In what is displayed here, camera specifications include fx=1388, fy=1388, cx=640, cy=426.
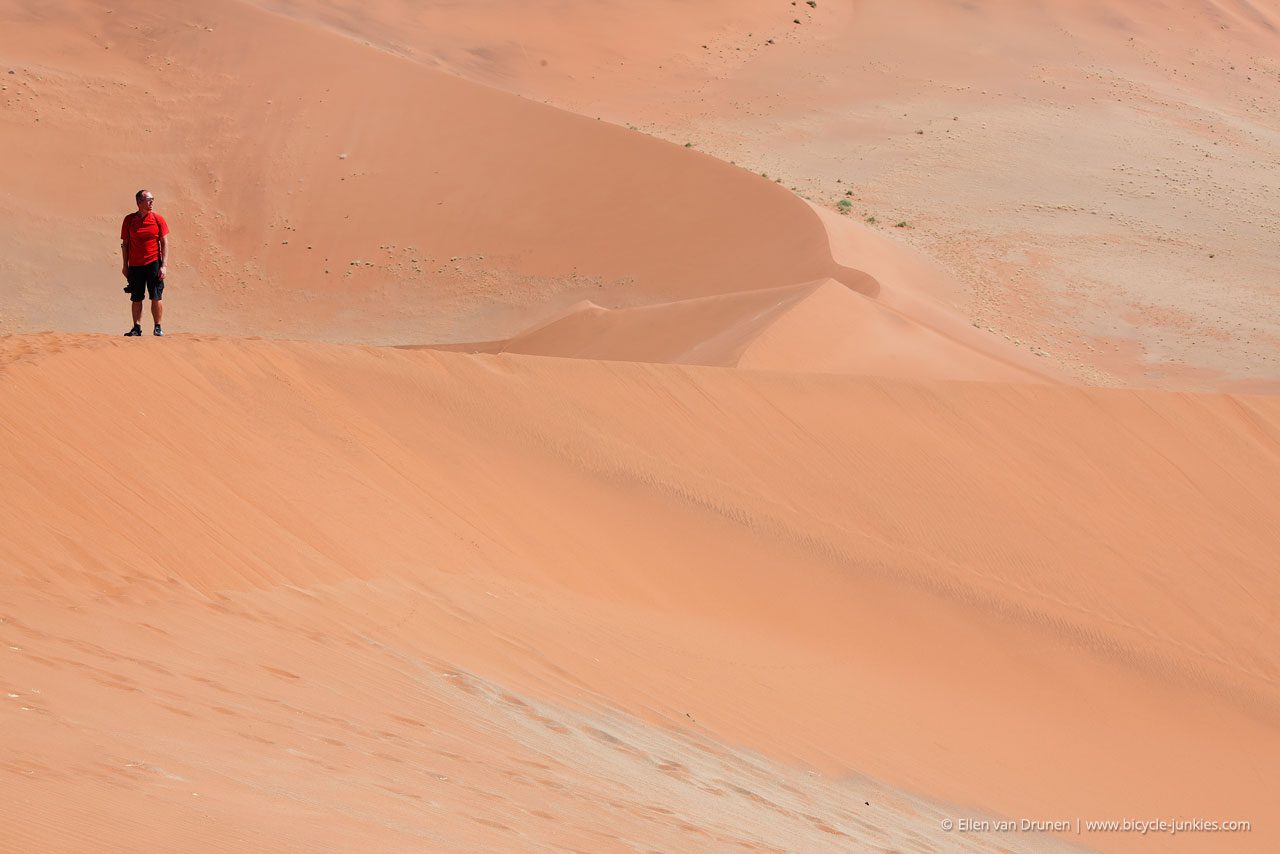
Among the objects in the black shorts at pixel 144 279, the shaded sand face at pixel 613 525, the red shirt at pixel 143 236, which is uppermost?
the red shirt at pixel 143 236

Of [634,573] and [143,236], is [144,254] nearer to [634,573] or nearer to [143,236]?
[143,236]

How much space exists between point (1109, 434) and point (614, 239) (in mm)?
10885

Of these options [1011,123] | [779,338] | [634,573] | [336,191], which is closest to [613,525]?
[634,573]

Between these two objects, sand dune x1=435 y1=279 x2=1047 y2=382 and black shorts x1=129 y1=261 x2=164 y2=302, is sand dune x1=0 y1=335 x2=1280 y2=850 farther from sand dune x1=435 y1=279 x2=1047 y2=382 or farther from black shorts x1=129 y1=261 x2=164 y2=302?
sand dune x1=435 y1=279 x2=1047 y2=382

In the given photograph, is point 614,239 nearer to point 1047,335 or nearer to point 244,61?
point 1047,335

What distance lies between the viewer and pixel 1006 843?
639 centimetres

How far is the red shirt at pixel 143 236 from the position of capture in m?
9.80

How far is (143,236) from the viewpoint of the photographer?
387 inches

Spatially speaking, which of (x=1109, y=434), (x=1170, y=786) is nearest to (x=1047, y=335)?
(x=1109, y=434)

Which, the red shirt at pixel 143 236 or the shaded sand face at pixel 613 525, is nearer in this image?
the shaded sand face at pixel 613 525

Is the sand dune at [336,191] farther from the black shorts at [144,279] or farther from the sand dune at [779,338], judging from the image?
the black shorts at [144,279]

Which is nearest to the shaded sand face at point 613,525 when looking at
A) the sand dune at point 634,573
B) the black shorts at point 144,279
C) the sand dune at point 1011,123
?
the sand dune at point 634,573

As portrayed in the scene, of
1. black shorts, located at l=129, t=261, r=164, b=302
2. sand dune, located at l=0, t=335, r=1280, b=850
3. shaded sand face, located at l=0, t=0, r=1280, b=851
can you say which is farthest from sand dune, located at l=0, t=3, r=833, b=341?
black shorts, located at l=129, t=261, r=164, b=302

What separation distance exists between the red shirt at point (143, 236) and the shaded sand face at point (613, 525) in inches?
53.0
